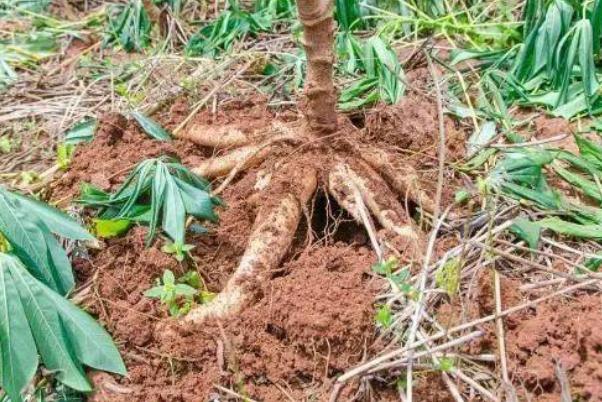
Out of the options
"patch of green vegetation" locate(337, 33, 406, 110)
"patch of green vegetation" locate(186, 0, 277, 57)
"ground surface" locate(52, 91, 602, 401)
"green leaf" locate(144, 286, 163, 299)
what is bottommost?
"ground surface" locate(52, 91, 602, 401)

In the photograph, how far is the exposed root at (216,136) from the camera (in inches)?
78.7

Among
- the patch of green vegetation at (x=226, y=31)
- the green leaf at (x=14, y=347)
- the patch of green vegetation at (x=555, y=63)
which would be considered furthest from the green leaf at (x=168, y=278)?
the patch of green vegetation at (x=226, y=31)

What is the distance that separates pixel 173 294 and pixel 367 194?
1.73 feet

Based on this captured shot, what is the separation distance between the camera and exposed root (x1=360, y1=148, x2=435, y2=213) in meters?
1.77

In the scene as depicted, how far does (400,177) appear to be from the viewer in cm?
182

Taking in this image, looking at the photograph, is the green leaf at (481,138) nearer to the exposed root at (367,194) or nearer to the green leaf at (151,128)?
the exposed root at (367,194)

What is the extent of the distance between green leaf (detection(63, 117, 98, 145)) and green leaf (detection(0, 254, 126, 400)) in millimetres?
704

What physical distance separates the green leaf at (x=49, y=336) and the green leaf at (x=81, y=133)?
2.31ft

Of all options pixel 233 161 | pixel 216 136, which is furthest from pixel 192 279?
pixel 216 136

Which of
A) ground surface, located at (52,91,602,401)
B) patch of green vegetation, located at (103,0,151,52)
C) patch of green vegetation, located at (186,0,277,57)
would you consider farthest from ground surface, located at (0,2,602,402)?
patch of green vegetation, located at (103,0,151,52)

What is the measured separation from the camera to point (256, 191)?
183cm

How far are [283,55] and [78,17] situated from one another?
1323 millimetres

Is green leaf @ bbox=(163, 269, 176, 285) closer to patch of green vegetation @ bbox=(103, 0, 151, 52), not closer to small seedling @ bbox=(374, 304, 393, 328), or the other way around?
small seedling @ bbox=(374, 304, 393, 328)

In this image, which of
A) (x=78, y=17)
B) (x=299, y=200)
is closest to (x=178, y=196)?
(x=299, y=200)
